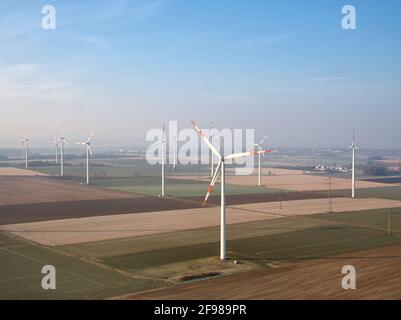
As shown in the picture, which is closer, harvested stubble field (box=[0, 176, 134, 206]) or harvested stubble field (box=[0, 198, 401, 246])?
harvested stubble field (box=[0, 198, 401, 246])

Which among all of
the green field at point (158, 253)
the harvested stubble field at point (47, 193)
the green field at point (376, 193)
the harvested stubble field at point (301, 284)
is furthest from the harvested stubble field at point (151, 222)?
the harvested stubble field at point (47, 193)

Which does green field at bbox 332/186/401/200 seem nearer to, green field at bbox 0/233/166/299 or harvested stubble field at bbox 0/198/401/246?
harvested stubble field at bbox 0/198/401/246

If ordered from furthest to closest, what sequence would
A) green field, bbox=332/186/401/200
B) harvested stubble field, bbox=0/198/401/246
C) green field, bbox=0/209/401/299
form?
green field, bbox=332/186/401/200, harvested stubble field, bbox=0/198/401/246, green field, bbox=0/209/401/299

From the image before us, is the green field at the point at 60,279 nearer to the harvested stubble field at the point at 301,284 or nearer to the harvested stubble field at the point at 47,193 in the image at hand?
the harvested stubble field at the point at 301,284

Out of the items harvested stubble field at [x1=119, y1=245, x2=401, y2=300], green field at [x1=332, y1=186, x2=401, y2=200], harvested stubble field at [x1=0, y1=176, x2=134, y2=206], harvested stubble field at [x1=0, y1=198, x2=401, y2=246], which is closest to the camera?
harvested stubble field at [x1=119, y1=245, x2=401, y2=300]

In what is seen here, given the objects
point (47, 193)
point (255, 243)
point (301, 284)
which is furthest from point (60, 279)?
point (47, 193)

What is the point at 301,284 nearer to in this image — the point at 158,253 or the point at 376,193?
→ the point at 158,253

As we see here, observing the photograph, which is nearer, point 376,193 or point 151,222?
point 151,222

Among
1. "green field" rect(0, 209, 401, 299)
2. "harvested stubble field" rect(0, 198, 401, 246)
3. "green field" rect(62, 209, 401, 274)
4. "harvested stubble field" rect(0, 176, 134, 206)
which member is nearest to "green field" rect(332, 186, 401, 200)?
"harvested stubble field" rect(0, 198, 401, 246)
